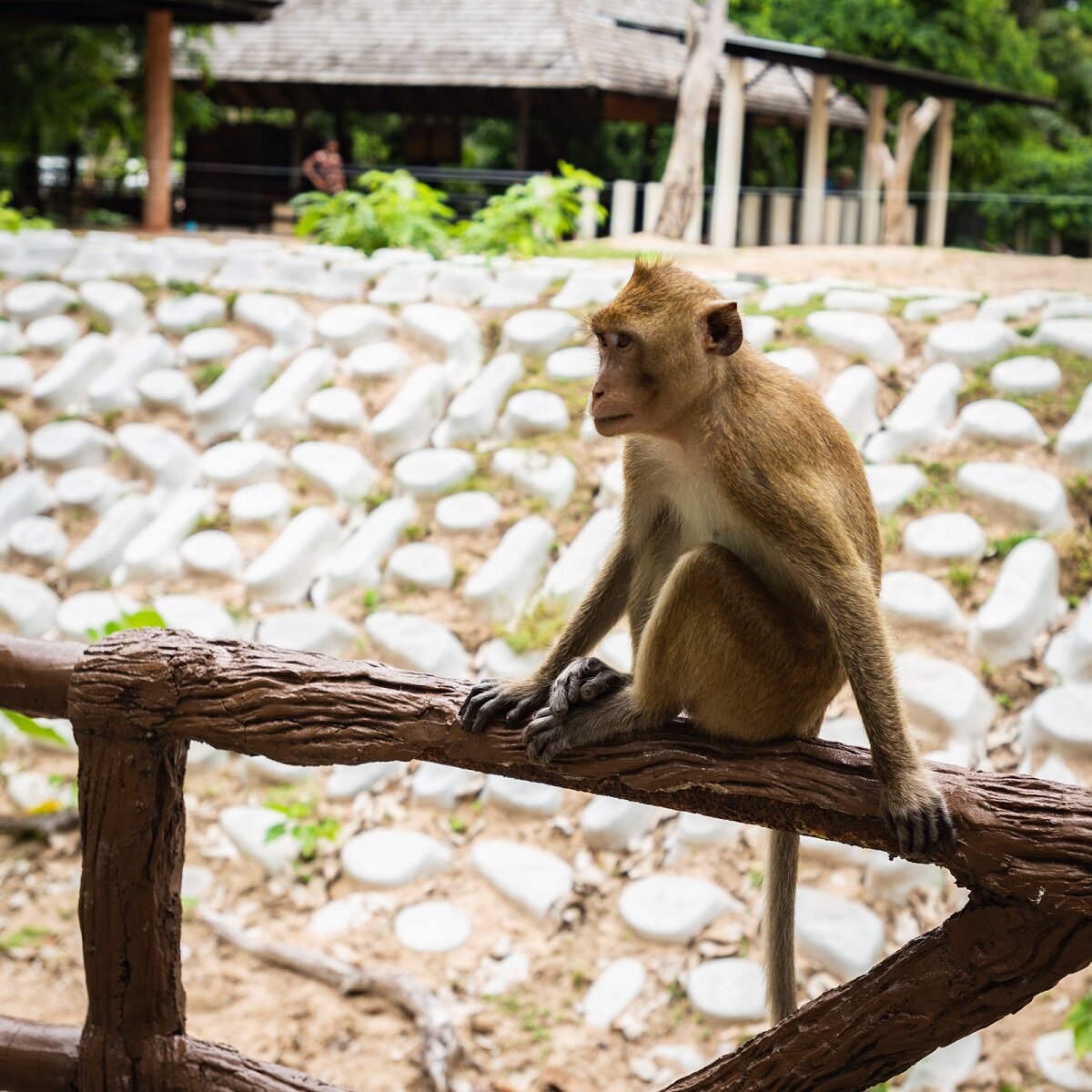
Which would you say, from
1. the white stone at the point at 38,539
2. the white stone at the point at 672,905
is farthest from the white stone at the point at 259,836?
the white stone at the point at 38,539

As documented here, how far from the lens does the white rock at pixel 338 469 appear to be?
243 inches

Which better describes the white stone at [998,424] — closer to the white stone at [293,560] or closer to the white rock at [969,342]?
the white rock at [969,342]

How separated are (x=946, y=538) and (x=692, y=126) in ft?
26.9

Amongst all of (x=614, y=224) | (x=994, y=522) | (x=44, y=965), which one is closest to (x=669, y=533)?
(x=994, y=522)

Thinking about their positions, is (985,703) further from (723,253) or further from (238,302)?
(723,253)

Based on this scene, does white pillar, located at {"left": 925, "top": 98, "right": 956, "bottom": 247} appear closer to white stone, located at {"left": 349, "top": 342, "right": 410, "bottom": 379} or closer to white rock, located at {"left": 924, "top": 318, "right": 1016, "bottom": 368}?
white rock, located at {"left": 924, "top": 318, "right": 1016, "bottom": 368}

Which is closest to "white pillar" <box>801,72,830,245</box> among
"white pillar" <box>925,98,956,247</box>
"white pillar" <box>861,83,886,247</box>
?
"white pillar" <box>861,83,886,247</box>

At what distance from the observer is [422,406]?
6414 mm

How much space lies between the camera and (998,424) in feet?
17.6

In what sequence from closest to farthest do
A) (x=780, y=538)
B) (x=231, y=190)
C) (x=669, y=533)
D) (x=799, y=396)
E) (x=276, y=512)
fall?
(x=780, y=538), (x=799, y=396), (x=669, y=533), (x=276, y=512), (x=231, y=190)

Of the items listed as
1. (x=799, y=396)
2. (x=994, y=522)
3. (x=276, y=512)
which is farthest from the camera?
(x=276, y=512)

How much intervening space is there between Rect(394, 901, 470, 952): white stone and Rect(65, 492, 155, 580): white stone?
252 centimetres

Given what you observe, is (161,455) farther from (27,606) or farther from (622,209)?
(622,209)

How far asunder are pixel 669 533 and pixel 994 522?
268 centimetres
